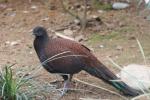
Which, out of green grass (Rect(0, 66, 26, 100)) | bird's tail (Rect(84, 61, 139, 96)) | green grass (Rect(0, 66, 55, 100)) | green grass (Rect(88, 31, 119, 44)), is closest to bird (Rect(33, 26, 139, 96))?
bird's tail (Rect(84, 61, 139, 96))

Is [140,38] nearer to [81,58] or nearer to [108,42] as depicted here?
[108,42]

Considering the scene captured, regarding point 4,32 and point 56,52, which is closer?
point 56,52

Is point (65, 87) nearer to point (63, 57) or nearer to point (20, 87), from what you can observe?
point (63, 57)

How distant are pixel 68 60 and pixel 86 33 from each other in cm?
212

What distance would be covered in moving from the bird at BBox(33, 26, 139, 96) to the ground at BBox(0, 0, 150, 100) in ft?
0.60

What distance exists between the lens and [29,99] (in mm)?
5105

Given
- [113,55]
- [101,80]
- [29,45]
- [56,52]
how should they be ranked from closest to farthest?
[56,52] < [101,80] < [113,55] < [29,45]

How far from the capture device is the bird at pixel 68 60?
555cm

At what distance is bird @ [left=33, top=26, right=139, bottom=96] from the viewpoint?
18.2 feet

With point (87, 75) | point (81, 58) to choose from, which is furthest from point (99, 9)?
point (81, 58)

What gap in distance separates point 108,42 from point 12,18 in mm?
1560

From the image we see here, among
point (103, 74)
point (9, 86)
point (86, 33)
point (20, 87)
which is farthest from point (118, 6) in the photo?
point (9, 86)

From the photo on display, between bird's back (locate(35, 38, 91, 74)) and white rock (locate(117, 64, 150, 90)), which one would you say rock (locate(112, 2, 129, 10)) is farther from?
bird's back (locate(35, 38, 91, 74))

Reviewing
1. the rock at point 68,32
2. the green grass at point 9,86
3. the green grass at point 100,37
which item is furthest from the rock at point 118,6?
the green grass at point 9,86
